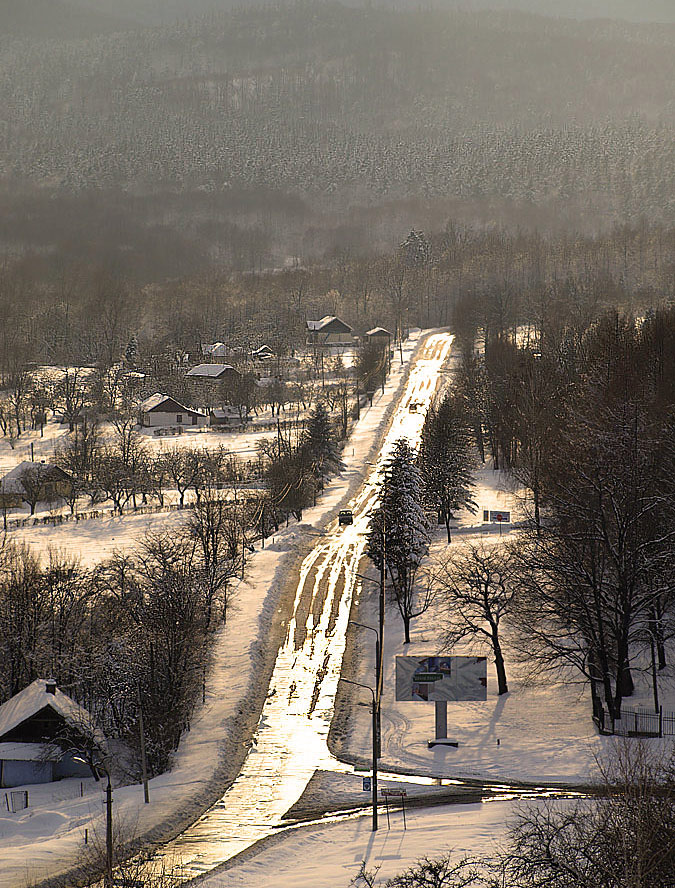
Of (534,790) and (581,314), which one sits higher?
(581,314)

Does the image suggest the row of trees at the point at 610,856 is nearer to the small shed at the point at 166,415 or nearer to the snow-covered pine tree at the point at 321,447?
the snow-covered pine tree at the point at 321,447

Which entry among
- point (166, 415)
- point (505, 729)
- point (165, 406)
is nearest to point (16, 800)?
point (505, 729)

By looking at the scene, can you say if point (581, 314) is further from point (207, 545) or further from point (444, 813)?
point (444, 813)

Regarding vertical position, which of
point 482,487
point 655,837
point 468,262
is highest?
point 468,262

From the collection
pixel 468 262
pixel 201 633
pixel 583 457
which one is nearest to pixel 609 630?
pixel 583 457

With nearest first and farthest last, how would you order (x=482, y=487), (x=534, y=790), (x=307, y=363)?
(x=534, y=790) → (x=482, y=487) → (x=307, y=363)

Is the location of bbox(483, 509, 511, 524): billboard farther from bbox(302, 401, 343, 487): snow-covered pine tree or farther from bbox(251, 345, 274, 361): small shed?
bbox(251, 345, 274, 361): small shed
